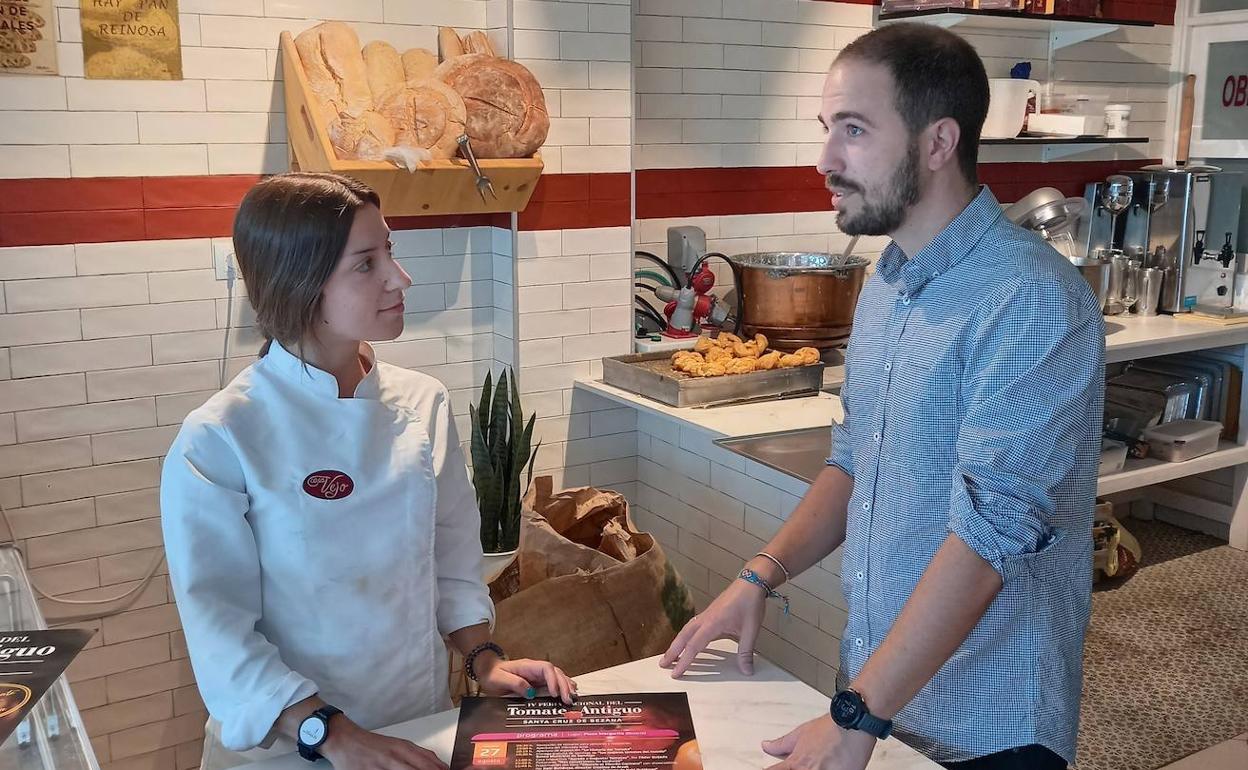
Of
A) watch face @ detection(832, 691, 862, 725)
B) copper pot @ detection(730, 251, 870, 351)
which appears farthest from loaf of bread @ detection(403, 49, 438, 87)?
watch face @ detection(832, 691, 862, 725)

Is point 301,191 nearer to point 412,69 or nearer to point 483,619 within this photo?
point 483,619

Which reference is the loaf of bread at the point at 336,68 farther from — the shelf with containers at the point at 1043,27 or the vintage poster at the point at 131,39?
the shelf with containers at the point at 1043,27

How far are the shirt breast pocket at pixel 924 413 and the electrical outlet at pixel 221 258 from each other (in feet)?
6.87

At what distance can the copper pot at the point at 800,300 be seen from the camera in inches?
145

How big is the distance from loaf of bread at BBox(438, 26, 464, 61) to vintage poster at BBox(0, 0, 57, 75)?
1.04m

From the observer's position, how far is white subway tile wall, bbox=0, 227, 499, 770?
9.60 ft

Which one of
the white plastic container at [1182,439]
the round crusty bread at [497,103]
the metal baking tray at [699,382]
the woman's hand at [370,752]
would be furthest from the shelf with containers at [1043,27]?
the woman's hand at [370,752]

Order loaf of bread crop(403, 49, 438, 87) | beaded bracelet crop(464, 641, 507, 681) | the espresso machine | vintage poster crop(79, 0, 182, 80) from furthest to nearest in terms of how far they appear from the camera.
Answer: the espresso machine → loaf of bread crop(403, 49, 438, 87) → vintage poster crop(79, 0, 182, 80) → beaded bracelet crop(464, 641, 507, 681)

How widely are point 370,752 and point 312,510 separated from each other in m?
0.38

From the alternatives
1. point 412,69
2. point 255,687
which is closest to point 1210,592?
point 412,69

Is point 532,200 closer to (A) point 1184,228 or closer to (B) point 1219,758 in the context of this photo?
(B) point 1219,758

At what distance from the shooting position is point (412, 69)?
10.6 feet

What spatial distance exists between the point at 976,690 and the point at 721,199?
8.87 feet

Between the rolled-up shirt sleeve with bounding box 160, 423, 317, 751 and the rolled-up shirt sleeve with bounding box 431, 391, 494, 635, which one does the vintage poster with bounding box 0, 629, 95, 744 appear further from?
the rolled-up shirt sleeve with bounding box 431, 391, 494, 635
